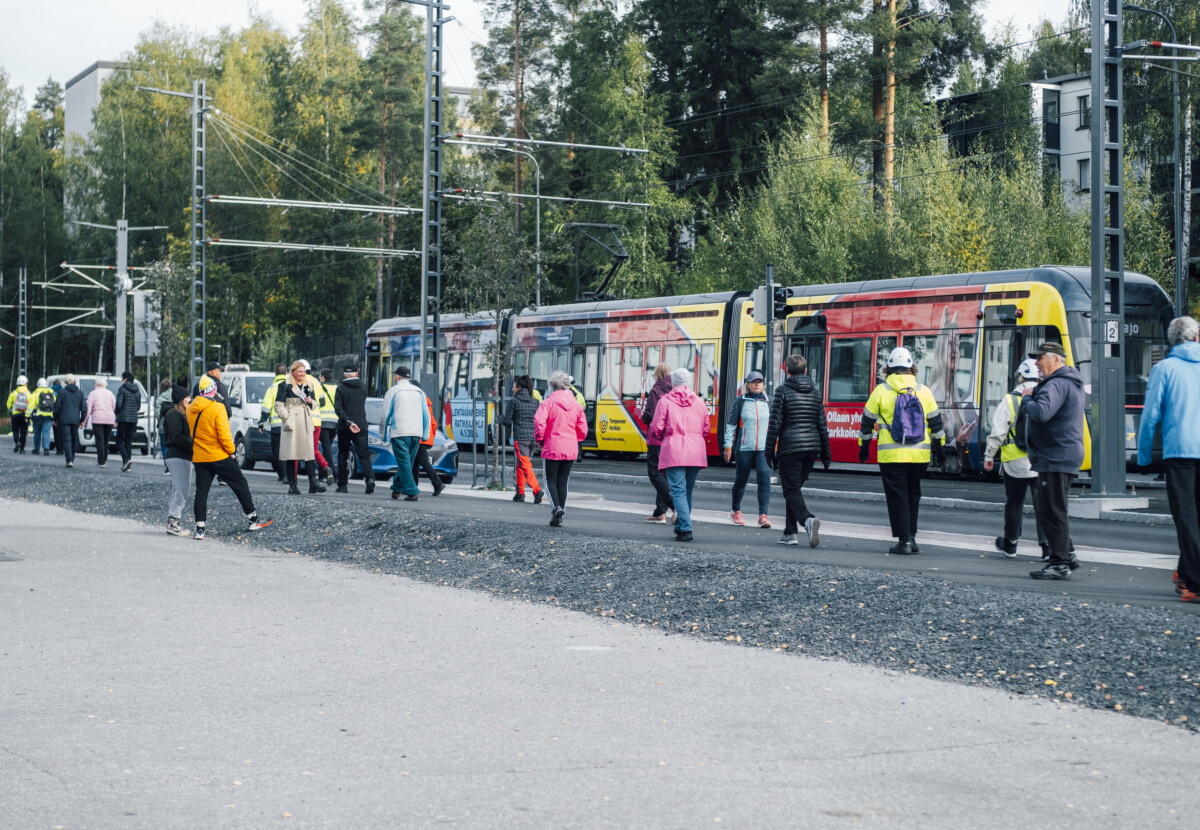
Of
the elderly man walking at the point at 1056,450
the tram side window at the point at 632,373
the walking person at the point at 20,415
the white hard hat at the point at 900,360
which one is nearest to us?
the elderly man walking at the point at 1056,450

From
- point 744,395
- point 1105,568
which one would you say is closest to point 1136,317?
point 744,395

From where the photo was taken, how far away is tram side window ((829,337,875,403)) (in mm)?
25875

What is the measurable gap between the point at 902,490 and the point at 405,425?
8496 mm

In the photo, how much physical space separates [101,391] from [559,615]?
2115 cm

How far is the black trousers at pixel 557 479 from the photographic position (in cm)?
1605

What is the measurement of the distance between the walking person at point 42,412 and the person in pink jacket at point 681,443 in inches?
912

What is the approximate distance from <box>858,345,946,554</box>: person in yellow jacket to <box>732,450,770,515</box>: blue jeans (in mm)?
2996

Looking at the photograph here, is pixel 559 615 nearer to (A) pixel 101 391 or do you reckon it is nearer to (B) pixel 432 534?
(B) pixel 432 534

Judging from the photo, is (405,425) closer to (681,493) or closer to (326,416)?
(326,416)

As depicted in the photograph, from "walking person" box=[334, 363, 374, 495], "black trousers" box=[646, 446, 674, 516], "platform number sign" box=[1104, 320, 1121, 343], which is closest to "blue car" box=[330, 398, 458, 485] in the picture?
"walking person" box=[334, 363, 374, 495]

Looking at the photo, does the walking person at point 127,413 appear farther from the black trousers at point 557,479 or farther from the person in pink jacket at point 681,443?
the person in pink jacket at point 681,443

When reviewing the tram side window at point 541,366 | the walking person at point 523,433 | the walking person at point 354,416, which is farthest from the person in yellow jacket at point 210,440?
the tram side window at point 541,366

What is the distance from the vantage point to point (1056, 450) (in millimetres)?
10984

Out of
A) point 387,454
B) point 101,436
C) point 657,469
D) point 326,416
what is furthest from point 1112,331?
point 101,436
